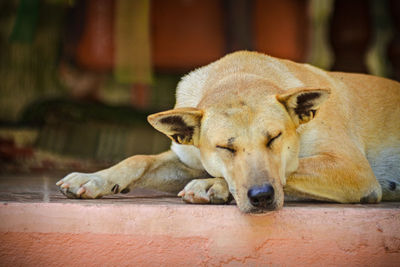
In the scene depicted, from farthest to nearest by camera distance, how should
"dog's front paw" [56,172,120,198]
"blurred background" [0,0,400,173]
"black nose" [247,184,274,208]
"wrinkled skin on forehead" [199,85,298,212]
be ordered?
"blurred background" [0,0,400,173] < "dog's front paw" [56,172,120,198] < "wrinkled skin on forehead" [199,85,298,212] < "black nose" [247,184,274,208]

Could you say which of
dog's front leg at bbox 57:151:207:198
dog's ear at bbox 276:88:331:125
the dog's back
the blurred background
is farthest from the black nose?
the blurred background

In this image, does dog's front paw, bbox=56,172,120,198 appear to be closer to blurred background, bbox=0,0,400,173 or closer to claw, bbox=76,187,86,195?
claw, bbox=76,187,86,195

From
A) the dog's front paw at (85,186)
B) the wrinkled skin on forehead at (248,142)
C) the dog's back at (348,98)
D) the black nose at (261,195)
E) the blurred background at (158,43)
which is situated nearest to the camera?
the black nose at (261,195)

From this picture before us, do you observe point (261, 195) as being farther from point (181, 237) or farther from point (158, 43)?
point (158, 43)

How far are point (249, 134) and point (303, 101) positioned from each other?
38 cm

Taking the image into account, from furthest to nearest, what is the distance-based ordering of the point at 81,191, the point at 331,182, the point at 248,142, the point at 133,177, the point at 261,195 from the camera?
1. the point at 133,177
2. the point at 331,182
3. the point at 81,191
4. the point at 248,142
5. the point at 261,195

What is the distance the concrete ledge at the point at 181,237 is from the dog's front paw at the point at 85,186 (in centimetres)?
29

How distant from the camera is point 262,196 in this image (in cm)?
254

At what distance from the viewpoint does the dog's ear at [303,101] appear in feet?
9.40

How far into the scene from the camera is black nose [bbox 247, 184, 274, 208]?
2543mm

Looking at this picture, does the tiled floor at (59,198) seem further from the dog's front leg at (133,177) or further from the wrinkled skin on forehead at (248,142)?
the wrinkled skin on forehead at (248,142)

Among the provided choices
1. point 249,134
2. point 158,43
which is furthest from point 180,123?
point 158,43

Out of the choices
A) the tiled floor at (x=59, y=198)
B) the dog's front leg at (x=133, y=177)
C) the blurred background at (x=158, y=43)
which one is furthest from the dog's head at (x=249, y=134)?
the blurred background at (x=158, y=43)

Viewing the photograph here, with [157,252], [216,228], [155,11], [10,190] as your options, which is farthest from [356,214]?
[155,11]
